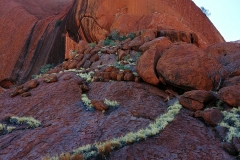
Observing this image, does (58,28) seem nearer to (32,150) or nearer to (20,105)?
(20,105)

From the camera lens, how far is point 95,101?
26.8 ft

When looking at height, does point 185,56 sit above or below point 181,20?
below

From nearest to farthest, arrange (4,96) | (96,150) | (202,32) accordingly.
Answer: (96,150) < (4,96) < (202,32)

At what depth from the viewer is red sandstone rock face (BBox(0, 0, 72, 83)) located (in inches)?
807

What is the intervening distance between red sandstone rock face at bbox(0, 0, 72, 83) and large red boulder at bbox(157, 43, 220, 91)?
11.8 m

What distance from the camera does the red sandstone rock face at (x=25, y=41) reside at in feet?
67.3

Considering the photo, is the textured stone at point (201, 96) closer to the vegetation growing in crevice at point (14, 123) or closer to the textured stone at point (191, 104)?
the textured stone at point (191, 104)

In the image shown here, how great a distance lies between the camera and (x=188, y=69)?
8891mm

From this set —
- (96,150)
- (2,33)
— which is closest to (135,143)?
(96,150)

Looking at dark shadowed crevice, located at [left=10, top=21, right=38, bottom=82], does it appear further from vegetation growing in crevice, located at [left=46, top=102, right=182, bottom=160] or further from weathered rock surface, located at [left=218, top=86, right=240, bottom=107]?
weathered rock surface, located at [left=218, top=86, right=240, bottom=107]

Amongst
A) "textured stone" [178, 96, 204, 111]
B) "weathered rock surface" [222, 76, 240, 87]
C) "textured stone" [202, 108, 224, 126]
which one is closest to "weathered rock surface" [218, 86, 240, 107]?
"textured stone" [202, 108, 224, 126]

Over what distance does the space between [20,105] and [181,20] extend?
1456 cm

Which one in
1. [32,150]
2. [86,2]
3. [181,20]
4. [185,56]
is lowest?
[32,150]

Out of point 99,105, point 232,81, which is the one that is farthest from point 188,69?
point 99,105
